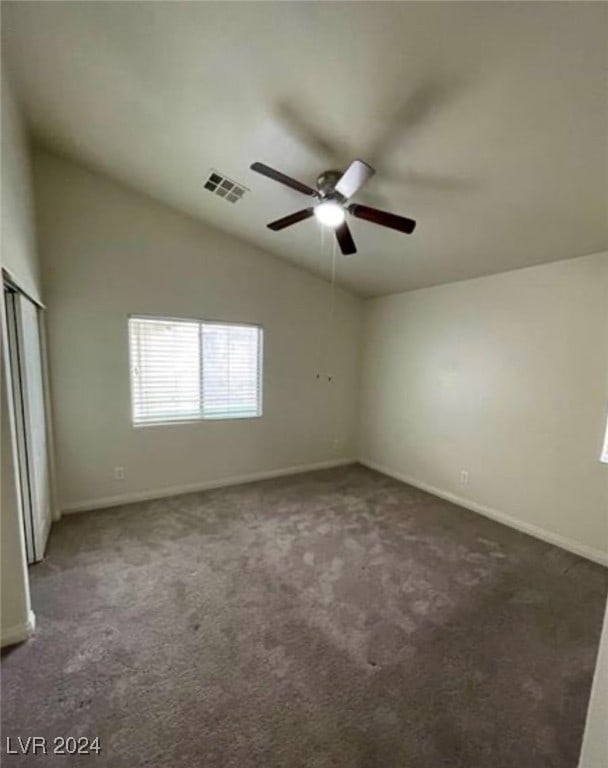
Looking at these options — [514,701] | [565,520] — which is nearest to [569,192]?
[565,520]

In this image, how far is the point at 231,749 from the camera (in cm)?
135

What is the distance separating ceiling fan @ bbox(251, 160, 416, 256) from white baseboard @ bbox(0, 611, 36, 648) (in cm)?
267

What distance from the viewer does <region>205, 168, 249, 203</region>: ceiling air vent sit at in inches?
111

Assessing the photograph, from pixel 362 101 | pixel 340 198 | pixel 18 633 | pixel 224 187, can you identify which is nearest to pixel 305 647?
pixel 18 633

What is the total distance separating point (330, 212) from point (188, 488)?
3.09 m

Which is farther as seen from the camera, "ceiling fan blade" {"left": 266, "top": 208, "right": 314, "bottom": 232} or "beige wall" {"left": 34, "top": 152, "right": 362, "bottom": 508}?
"beige wall" {"left": 34, "top": 152, "right": 362, "bottom": 508}

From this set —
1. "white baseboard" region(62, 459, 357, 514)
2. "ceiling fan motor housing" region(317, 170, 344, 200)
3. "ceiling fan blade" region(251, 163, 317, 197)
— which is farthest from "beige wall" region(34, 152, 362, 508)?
"ceiling fan blade" region(251, 163, 317, 197)

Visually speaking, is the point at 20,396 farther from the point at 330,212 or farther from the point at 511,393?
the point at 511,393

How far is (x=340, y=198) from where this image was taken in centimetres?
220

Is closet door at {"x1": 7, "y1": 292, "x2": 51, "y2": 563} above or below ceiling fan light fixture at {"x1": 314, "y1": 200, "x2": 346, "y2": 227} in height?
below

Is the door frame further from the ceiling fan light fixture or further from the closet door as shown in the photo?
the ceiling fan light fixture

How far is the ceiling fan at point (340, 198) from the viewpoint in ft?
6.24

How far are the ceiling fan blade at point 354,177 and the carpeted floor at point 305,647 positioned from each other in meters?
2.50

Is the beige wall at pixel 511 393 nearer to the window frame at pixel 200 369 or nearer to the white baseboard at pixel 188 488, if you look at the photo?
the white baseboard at pixel 188 488
